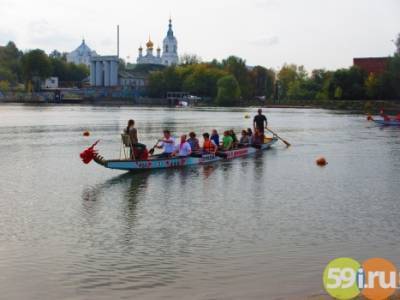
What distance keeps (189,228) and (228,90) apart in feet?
→ 474

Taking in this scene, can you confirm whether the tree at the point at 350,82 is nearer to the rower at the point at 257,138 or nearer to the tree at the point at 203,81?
the tree at the point at 203,81

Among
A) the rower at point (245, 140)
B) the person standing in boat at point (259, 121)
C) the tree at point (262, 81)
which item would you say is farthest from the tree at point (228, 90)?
the rower at point (245, 140)

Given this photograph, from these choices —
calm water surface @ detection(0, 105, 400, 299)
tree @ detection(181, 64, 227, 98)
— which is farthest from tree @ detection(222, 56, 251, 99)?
calm water surface @ detection(0, 105, 400, 299)

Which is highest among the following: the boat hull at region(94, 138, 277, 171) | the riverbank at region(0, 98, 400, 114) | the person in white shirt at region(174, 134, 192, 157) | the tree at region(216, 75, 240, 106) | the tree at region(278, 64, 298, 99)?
the tree at region(278, 64, 298, 99)

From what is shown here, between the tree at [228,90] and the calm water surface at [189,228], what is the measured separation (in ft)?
424

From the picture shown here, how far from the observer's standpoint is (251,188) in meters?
21.6

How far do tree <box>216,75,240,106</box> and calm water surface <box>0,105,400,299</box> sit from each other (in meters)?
129

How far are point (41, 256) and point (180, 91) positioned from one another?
557 ft

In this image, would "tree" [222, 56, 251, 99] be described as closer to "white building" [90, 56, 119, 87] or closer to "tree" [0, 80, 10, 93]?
"white building" [90, 56, 119, 87]

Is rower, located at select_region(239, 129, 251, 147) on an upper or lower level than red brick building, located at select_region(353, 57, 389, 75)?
lower

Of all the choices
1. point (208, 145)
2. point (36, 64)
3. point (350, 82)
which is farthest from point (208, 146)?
point (36, 64)

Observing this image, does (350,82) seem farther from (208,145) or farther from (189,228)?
(189,228)

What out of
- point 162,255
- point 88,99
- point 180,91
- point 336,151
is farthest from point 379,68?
point 162,255

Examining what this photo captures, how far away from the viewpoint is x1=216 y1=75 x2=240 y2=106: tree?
156250mm
